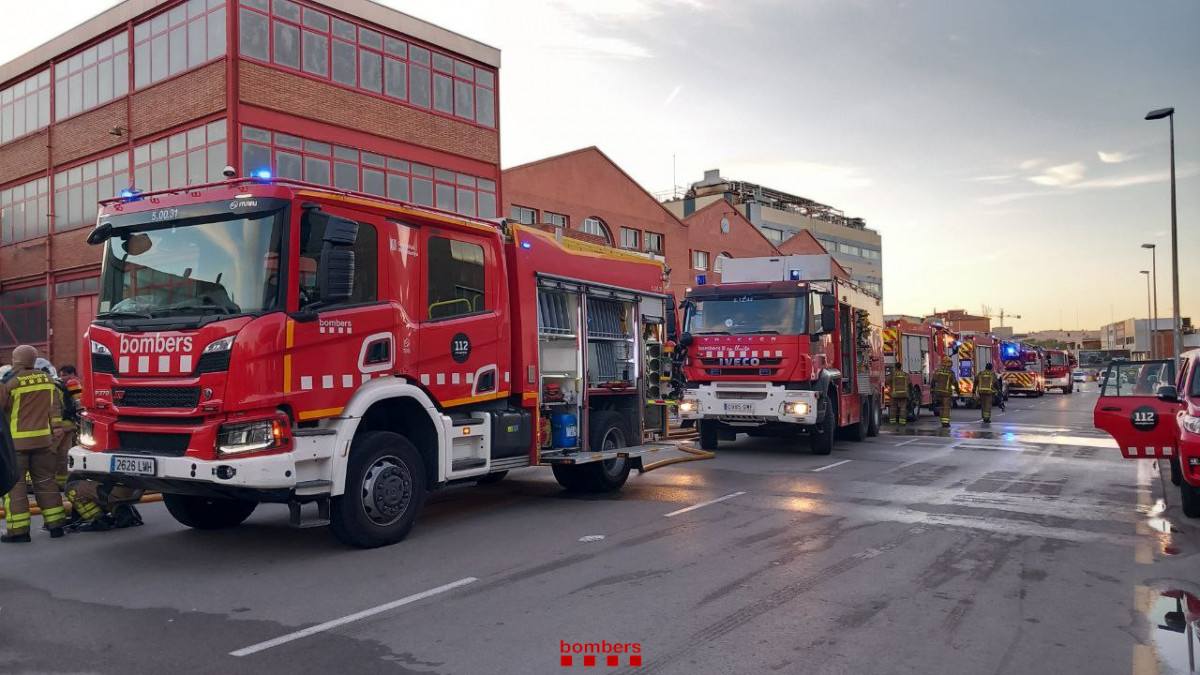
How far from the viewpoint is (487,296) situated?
877 cm

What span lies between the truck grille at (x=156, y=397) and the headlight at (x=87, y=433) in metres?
0.44

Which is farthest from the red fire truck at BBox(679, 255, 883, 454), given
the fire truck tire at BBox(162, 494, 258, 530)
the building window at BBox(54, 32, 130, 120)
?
the building window at BBox(54, 32, 130, 120)

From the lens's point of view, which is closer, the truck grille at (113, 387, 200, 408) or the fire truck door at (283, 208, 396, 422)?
the truck grille at (113, 387, 200, 408)

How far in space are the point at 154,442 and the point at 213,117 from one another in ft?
61.5

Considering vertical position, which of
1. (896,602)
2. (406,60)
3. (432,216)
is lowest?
(896,602)

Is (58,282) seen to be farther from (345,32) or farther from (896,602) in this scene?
(896,602)

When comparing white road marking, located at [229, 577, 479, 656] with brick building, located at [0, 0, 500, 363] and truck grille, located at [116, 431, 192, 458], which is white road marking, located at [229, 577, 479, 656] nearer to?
truck grille, located at [116, 431, 192, 458]

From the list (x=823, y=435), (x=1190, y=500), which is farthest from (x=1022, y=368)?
(x=1190, y=500)

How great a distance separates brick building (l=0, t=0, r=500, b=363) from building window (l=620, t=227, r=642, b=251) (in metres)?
11.8

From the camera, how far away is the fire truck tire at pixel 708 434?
1573cm

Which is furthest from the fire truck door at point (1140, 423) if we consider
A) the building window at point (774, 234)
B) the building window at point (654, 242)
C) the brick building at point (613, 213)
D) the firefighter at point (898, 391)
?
the building window at point (774, 234)

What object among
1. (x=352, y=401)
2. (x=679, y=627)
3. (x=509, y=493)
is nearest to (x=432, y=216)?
(x=352, y=401)

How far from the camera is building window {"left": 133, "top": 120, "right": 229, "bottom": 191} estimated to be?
22.8m

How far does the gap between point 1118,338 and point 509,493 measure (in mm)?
132690
